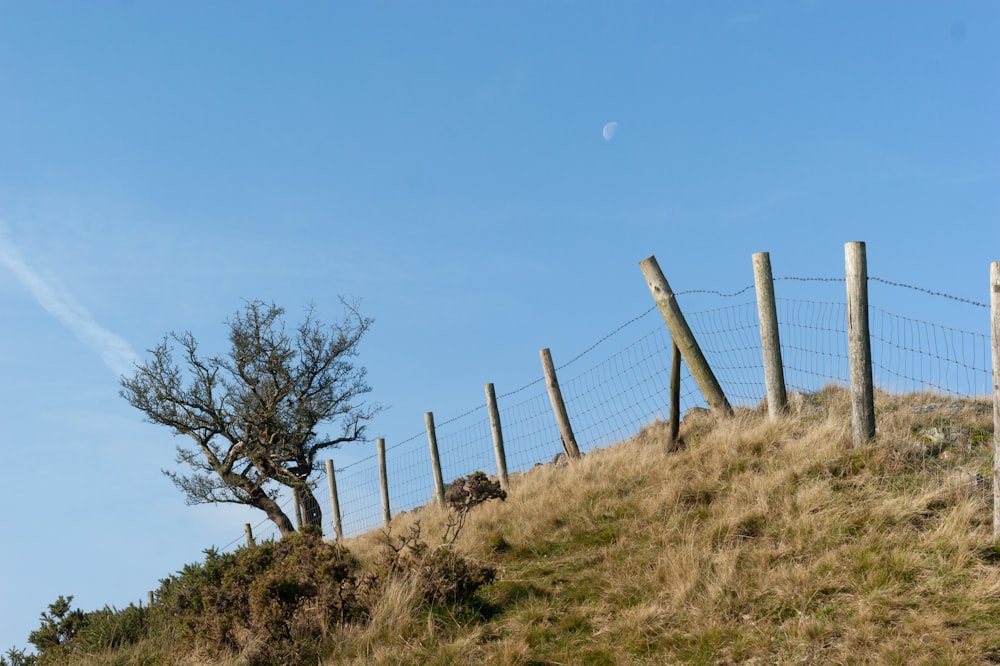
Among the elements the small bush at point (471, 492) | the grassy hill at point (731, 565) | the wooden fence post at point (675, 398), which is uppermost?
the wooden fence post at point (675, 398)

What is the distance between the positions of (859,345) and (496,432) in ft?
21.1

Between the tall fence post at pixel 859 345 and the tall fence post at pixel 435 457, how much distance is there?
8.08 meters

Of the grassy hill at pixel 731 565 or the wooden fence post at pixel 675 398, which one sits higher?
the wooden fence post at pixel 675 398

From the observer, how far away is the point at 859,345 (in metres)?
10.7

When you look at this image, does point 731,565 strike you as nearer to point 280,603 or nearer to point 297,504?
point 280,603

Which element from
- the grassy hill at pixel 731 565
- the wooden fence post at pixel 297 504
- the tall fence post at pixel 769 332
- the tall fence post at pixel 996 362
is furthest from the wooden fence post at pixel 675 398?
the wooden fence post at pixel 297 504

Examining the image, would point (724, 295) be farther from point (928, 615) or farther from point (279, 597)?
point (279, 597)

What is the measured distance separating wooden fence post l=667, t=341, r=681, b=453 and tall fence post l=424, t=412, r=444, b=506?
5.53m

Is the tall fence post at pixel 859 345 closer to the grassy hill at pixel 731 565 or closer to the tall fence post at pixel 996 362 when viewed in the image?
the grassy hill at pixel 731 565

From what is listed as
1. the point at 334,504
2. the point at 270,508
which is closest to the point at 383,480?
the point at 334,504

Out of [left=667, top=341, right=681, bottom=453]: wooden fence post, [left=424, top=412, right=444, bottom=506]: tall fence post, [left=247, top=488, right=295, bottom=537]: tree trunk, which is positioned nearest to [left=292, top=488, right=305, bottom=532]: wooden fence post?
[left=247, top=488, right=295, bottom=537]: tree trunk

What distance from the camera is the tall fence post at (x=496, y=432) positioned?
48.9 ft

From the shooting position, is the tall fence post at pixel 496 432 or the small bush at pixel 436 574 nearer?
the small bush at pixel 436 574

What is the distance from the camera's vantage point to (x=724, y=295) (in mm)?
12758
